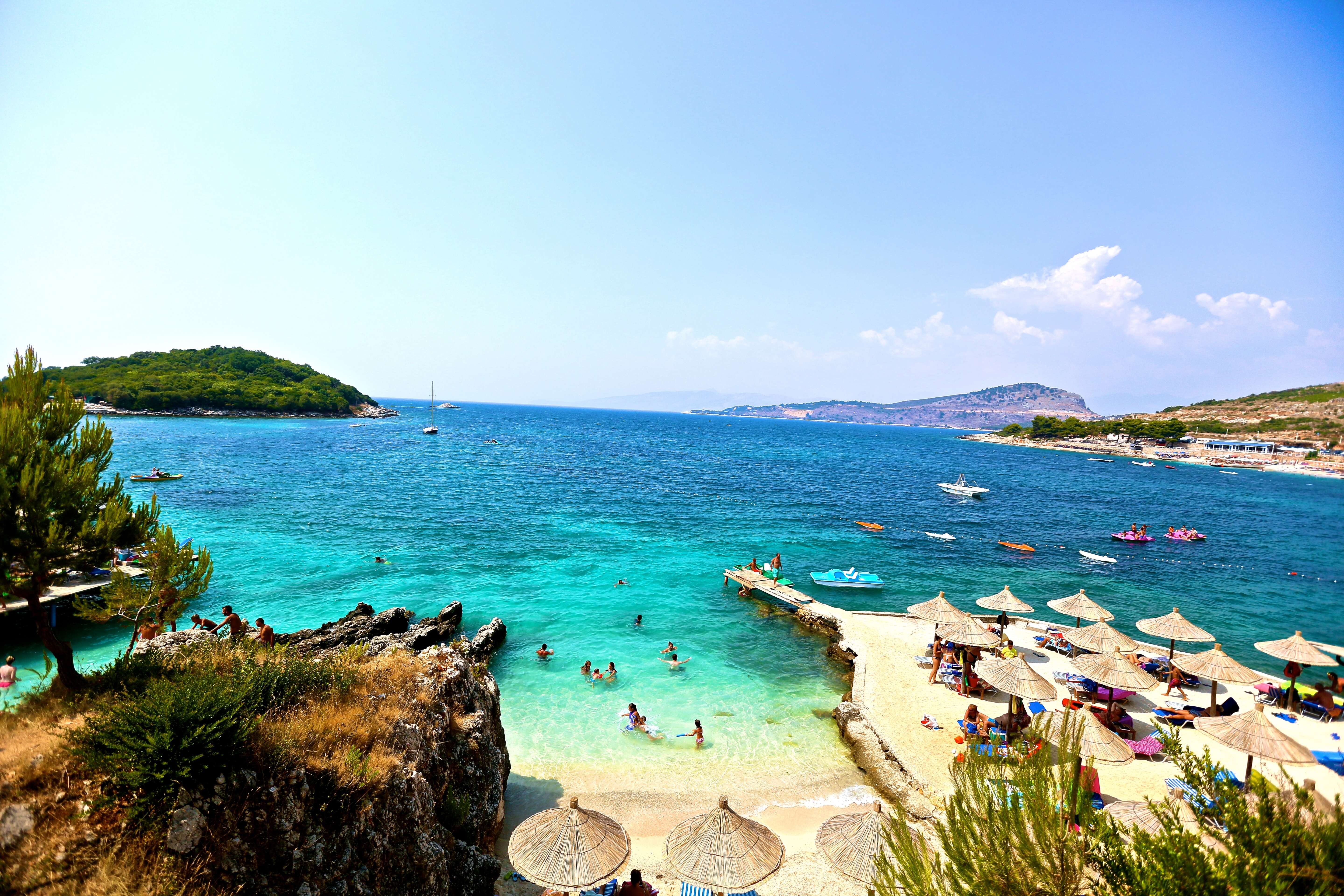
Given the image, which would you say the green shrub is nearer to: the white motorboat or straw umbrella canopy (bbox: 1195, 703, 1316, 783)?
straw umbrella canopy (bbox: 1195, 703, 1316, 783)

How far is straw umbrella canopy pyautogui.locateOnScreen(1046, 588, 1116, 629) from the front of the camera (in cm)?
2070

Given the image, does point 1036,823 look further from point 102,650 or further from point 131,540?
point 102,650

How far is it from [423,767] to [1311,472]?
505 ft

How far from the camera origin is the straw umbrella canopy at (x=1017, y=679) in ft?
46.3

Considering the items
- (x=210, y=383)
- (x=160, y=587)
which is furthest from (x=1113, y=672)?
(x=210, y=383)

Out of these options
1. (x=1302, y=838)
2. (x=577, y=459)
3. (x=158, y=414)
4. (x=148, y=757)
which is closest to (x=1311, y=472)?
(x=577, y=459)

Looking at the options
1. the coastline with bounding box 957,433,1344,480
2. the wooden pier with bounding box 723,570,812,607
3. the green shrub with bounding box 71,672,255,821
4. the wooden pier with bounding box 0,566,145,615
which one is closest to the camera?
the green shrub with bounding box 71,672,255,821

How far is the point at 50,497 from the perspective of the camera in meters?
8.25

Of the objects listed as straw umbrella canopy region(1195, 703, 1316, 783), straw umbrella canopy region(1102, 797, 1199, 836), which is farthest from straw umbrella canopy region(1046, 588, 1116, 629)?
straw umbrella canopy region(1102, 797, 1199, 836)

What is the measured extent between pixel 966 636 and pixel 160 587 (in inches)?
839

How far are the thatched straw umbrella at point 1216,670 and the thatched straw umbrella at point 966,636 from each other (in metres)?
5.18

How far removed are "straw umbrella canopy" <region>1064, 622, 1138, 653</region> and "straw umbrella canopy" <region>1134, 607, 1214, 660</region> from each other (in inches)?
30.3

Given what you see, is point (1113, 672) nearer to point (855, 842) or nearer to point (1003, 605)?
point (1003, 605)

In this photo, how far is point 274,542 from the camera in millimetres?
33406
